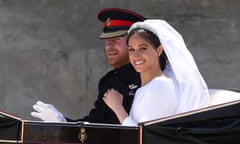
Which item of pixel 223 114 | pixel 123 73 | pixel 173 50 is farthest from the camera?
pixel 123 73

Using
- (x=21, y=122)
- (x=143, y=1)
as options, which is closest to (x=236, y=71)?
(x=143, y=1)

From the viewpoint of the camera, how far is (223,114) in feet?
6.75

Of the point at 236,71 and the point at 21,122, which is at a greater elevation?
the point at 236,71

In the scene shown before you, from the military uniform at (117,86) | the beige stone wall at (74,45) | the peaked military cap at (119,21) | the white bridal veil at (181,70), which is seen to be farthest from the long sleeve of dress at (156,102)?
the beige stone wall at (74,45)

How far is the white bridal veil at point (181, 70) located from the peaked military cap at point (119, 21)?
0.51 meters

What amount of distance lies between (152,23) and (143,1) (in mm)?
2703

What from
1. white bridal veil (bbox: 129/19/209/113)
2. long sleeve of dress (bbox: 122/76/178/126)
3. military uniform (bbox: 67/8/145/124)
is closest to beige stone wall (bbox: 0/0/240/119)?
military uniform (bbox: 67/8/145/124)

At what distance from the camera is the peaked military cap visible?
2887 mm

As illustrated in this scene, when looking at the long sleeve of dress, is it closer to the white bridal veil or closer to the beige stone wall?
the white bridal veil

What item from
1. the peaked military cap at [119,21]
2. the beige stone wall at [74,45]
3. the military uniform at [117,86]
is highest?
the beige stone wall at [74,45]

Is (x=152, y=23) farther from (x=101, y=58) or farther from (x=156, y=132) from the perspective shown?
(x=101, y=58)

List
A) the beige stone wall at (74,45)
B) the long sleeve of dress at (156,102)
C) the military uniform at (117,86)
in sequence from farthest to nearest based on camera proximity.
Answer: the beige stone wall at (74,45) → the military uniform at (117,86) → the long sleeve of dress at (156,102)

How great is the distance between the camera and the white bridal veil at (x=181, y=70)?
2258 mm

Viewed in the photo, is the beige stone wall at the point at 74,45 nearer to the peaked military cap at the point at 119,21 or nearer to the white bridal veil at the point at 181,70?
the peaked military cap at the point at 119,21
